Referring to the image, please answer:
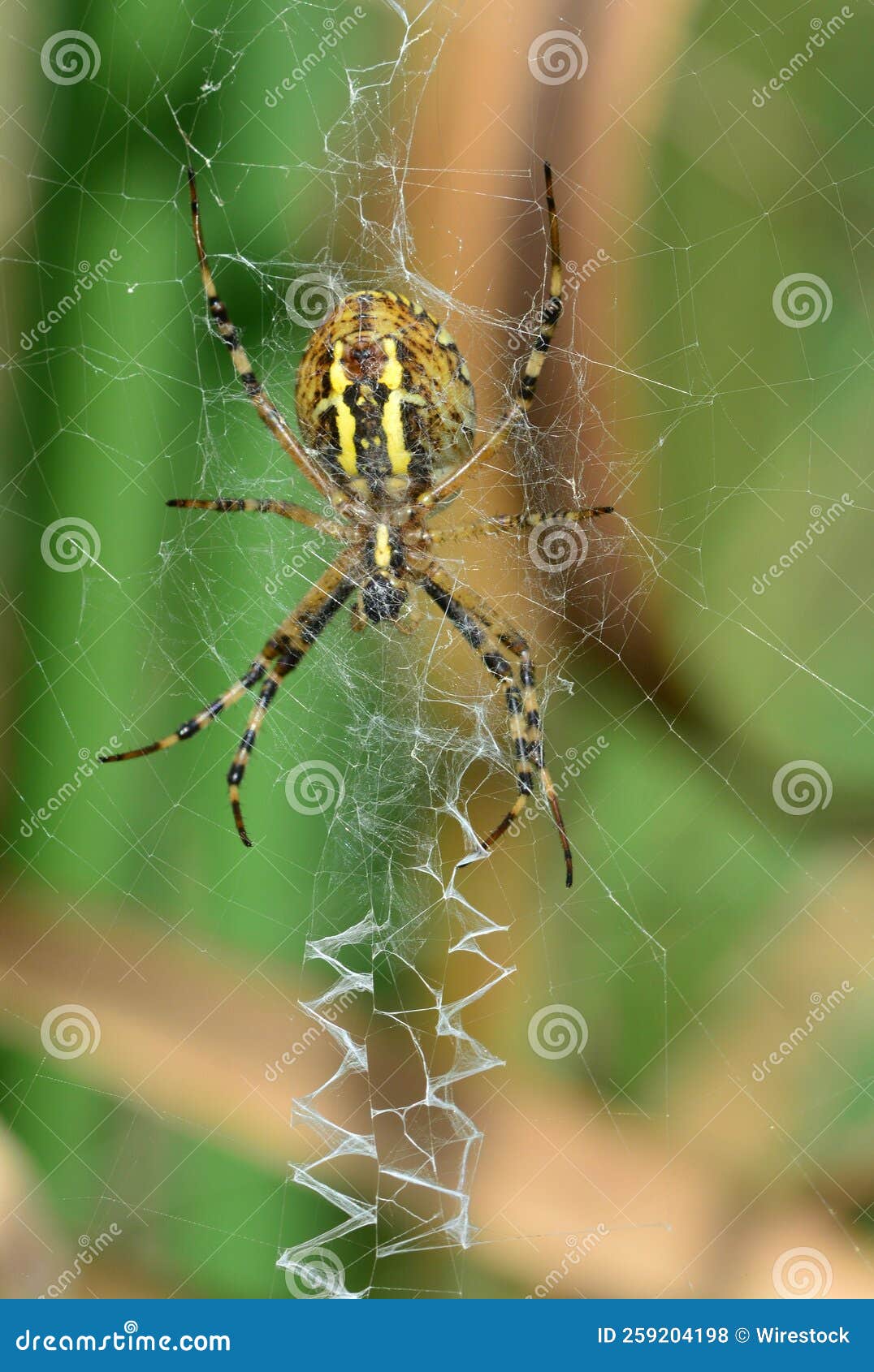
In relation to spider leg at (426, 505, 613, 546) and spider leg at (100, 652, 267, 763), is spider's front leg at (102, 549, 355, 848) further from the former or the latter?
spider leg at (426, 505, 613, 546)

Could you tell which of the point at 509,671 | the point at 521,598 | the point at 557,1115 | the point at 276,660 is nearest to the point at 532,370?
the point at 521,598

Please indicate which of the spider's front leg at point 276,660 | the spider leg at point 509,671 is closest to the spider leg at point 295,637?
the spider's front leg at point 276,660

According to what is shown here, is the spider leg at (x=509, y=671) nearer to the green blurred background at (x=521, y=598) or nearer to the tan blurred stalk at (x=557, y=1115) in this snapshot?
the green blurred background at (x=521, y=598)

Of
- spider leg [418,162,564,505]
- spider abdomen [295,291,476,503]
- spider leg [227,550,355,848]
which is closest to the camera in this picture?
spider abdomen [295,291,476,503]

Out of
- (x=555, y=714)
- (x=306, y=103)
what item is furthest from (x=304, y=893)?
(x=306, y=103)

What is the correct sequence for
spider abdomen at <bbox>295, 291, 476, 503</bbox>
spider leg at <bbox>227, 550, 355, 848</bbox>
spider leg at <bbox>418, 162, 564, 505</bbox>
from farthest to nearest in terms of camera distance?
spider leg at <bbox>227, 550, 355, 848</bbox>
spider leg at <bbox>418, 162, 564, 505</bbox>
spider abdomen at <bbox>295, 291, 476, 503</bbox>

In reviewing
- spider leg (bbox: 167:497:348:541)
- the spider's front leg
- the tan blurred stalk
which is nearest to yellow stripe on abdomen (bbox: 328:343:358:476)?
spider leg (bbox: 167:497:348:541)

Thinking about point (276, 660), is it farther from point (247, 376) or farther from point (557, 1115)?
point (557, 1115)
